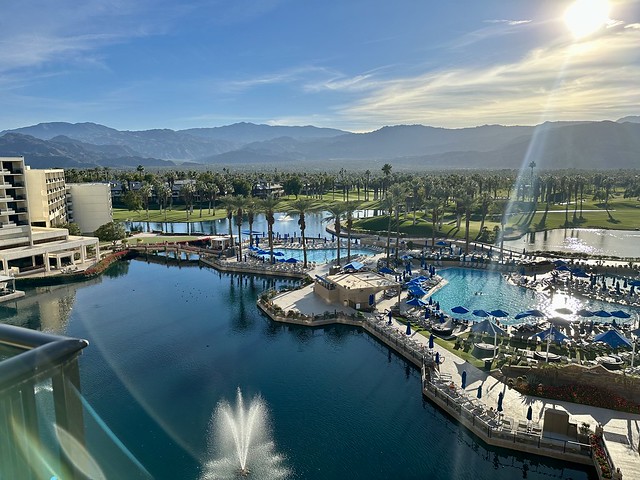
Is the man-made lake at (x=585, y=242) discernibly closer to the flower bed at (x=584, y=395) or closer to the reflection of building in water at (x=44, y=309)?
the flower bed at (x=584, y=395)

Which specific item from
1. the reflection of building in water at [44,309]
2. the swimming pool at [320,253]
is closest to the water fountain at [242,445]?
the reflection of building in water at [44,309]

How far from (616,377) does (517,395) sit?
6.42 m

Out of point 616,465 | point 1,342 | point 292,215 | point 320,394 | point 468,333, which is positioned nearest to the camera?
point 1,342

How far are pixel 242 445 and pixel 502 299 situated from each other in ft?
117

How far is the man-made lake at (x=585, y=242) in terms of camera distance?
77688 mm

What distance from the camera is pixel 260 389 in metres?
34.3

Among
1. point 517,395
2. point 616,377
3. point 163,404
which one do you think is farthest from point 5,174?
point 616,377

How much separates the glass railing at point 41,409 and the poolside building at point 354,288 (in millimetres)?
45416

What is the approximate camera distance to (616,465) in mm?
24750

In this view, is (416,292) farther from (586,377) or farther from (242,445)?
(242,445)

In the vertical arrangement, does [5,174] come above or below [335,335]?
above

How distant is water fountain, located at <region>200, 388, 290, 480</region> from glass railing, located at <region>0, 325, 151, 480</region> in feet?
79.1

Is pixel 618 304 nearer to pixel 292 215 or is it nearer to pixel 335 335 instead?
pixel 335 335

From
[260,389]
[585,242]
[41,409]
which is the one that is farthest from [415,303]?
[585,242]
